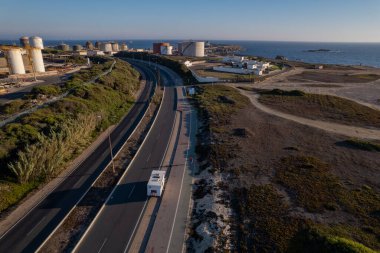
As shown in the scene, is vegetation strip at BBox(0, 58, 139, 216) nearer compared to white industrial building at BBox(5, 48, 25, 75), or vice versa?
vegetation strip at BBox(0, 58, 139, 216)

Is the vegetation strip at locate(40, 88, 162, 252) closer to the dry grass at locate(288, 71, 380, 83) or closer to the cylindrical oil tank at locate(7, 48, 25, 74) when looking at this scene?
the cylindrical oil tank at locate(7, 48, 25, 74)

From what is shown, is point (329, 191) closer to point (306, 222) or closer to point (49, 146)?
point (306, 222)

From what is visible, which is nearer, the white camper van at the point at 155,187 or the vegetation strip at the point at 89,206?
the vegetation strip at the point at 89,206

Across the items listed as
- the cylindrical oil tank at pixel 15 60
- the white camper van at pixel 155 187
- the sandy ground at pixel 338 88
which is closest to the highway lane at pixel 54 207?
the white camper van at pixel 155 187

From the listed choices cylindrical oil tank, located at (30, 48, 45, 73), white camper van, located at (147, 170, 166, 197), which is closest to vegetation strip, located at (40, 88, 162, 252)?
white camper van, located at (147, 170, 166, 197)

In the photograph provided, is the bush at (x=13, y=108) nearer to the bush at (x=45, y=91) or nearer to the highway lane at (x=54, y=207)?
the bush at (x=45, y=91)

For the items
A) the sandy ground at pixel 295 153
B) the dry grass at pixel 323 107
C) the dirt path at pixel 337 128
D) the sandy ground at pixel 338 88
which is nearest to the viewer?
the sandy ground at pixel 295 153
